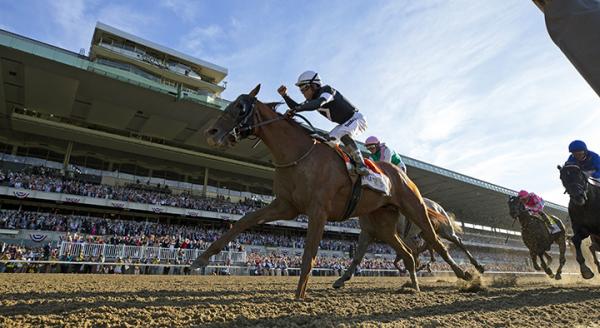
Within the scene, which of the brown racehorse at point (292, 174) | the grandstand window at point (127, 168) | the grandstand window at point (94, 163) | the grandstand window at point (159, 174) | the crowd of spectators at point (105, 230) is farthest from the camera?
the grandstand window at point (159, 174)

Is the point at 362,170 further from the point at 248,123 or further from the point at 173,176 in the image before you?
the point at 173,176

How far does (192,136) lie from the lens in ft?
114

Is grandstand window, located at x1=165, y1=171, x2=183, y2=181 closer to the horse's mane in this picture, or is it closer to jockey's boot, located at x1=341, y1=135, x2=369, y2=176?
the horse's mane

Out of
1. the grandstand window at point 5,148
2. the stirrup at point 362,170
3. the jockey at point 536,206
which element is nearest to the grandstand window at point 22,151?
the grandstand window at point 5,148

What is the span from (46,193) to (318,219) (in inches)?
1184

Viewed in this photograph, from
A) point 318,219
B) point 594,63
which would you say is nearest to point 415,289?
point 318,219

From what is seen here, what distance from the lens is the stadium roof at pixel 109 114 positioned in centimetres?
2339

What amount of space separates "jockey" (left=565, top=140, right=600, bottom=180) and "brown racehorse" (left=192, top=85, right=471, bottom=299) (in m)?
5.44

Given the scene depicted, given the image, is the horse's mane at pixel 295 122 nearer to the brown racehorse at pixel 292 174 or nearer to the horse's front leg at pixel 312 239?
the brown racehorse at pixel 292 174

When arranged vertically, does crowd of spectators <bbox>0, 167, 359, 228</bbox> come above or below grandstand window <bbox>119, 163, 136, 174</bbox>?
below

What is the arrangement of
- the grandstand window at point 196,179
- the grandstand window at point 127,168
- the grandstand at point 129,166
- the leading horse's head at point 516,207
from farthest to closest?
the grandstand window at point 196,179 < the grandstand window at point 127,168 < the grandstand at point 129,166 < the leading horse's head at point 516,207

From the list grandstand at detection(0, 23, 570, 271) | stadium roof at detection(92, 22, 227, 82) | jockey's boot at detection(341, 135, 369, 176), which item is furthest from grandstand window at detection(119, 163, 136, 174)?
jockey's boot at detection(341, 135, 369, 176)

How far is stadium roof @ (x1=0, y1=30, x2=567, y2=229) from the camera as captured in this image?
921 inches

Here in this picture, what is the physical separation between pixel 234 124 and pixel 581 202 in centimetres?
689
